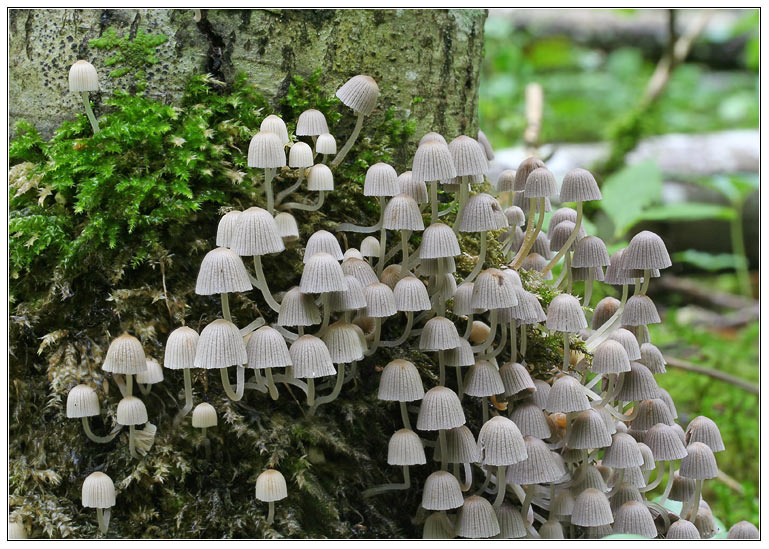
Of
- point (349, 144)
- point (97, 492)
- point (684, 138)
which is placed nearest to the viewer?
point (97, 492)

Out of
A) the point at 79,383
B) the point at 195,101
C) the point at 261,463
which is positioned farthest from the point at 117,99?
the point at 261,463

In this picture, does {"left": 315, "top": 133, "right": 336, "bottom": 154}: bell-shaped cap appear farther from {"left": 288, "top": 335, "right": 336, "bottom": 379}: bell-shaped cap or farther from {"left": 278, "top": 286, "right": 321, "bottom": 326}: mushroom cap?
{"left": 288, "top": 335, "right": 336, "bottom": 379}: bell-shaped cap

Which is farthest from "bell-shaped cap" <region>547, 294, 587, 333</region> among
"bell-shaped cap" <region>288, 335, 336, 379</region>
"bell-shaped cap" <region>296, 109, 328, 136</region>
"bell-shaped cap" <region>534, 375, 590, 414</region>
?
"bell-shaped cap" <region>296, 109, 328, 136</region>

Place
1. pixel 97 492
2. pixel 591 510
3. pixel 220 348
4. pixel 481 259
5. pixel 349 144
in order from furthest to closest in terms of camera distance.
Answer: pixel 349 144 → pixel 481 259 → pixel 591 510 → pixel 97 492 → pixel 220 348

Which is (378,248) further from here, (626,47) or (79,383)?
(626,47)

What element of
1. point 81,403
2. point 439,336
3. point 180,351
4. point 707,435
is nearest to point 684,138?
point 707,435

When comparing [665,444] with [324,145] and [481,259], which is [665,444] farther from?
[324,145]
